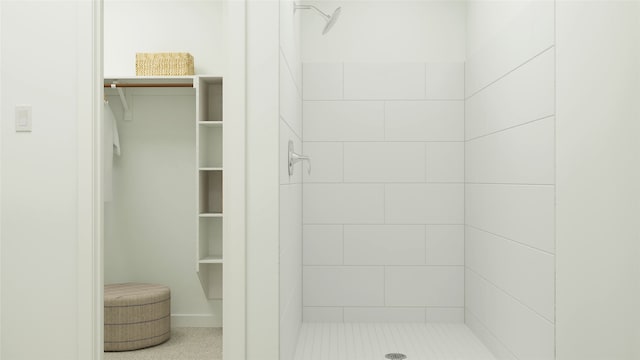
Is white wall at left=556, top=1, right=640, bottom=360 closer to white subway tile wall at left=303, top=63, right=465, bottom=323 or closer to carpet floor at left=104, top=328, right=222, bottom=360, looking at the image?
white subway tile wall at left=303, top=63, right=465, bottom=323

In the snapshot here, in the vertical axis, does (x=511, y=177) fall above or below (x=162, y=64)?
below

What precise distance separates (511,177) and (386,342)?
3.67 ft

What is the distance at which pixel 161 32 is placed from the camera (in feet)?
13.2

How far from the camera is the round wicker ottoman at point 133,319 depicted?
11.4ft

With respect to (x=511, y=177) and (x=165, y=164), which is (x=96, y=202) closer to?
(x=511, y=177)

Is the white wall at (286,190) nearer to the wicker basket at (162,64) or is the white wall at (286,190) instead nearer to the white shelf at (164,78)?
Answer: the white shelf at (164,78)

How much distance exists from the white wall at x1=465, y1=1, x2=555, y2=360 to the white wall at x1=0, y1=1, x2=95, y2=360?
166cm

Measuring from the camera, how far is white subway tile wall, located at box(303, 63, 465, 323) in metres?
3.54

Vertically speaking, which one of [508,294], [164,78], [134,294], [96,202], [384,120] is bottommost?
[134,294]

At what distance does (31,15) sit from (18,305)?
976mm

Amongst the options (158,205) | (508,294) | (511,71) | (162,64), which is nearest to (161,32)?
(162,64)

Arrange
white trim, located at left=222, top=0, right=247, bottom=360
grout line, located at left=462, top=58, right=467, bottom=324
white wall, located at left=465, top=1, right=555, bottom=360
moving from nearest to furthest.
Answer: white trim, located at left=222, top=0, right=247, bottom=360
white wall, located at left=465, top=1, right=555, bottom=360
grout line, located at left=462, top=58, right=467, bottom=324

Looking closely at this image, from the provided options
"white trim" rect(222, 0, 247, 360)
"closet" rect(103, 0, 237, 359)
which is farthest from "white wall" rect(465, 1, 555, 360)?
"closet" rect(103, 0, 237, 359)

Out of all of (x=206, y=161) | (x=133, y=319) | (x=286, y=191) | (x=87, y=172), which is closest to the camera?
(x=87, y=172)
